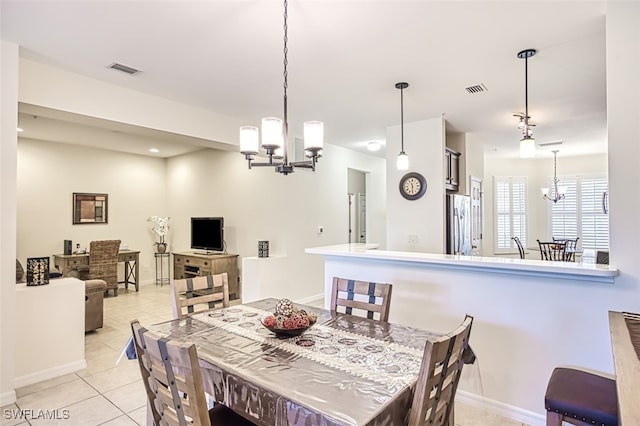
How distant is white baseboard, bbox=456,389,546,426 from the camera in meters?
2.36

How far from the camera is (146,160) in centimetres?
760

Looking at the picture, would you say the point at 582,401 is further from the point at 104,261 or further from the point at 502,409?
the point at 104,261

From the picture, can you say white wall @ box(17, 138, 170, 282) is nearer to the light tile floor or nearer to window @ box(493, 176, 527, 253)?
the light tile floor

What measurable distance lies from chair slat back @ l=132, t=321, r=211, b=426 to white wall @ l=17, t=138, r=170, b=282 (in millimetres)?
6288

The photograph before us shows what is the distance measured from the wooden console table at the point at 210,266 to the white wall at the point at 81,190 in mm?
1612

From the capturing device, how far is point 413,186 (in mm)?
4715

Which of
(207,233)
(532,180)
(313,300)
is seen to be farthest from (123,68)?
(532,180)

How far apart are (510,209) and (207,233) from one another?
690cm

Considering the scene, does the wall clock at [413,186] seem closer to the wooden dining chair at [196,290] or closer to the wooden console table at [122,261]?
the wooden dining chair at [196,290]

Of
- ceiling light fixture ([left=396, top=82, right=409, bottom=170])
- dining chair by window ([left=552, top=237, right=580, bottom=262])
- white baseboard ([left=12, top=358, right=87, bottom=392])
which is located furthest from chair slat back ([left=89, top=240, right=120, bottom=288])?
dining chair by window ([left=552, top=237, right=580, bottom=262])

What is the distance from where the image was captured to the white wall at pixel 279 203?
18.3 feet

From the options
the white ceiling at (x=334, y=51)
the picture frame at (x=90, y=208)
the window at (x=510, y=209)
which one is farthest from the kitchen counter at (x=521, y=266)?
the window at (x=510, y=209)

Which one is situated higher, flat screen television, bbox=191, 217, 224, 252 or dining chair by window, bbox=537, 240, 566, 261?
flat screen television, bbox=191, 217, 224, 252

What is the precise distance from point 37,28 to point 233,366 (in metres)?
2.69
